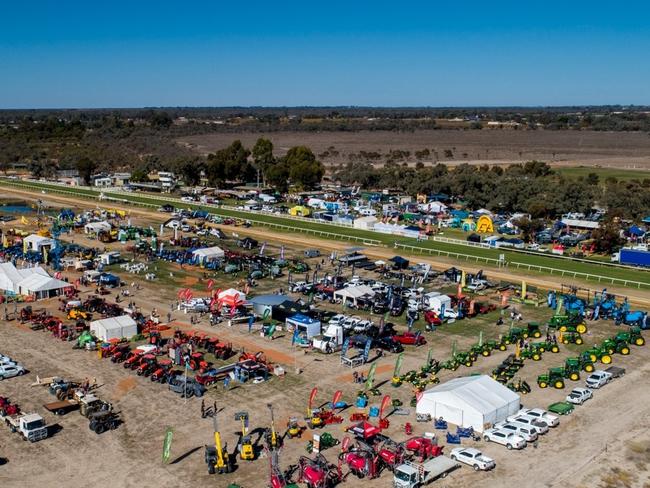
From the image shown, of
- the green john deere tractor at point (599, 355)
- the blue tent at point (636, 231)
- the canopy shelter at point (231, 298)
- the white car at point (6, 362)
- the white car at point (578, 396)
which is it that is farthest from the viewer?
the blue tent at point (636, 231)

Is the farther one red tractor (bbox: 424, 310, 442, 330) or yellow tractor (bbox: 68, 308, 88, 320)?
red tractor (bbox: 424, 310, 442, 330)

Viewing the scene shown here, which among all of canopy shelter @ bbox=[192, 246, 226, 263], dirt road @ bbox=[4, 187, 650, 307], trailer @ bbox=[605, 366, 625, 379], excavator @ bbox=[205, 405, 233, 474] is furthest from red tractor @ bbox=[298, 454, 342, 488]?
canopy shelter @ bbox=[192, 246, 226, 263]

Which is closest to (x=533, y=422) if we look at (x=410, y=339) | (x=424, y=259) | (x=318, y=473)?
(x=318, y=473)

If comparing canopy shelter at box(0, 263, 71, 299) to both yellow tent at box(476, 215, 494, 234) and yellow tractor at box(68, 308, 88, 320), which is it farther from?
yellow tent at box(476, 215, 494, 234)

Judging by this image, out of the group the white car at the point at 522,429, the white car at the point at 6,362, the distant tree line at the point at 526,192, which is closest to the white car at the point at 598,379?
the white car at the point at 522,429

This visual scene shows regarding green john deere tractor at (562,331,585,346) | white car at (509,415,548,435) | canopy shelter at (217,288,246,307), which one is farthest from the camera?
canopy shelter at (217,288,246,307)

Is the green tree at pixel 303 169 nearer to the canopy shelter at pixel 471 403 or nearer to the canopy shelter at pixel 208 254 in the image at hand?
the canopy shelter at pixel 208 254
